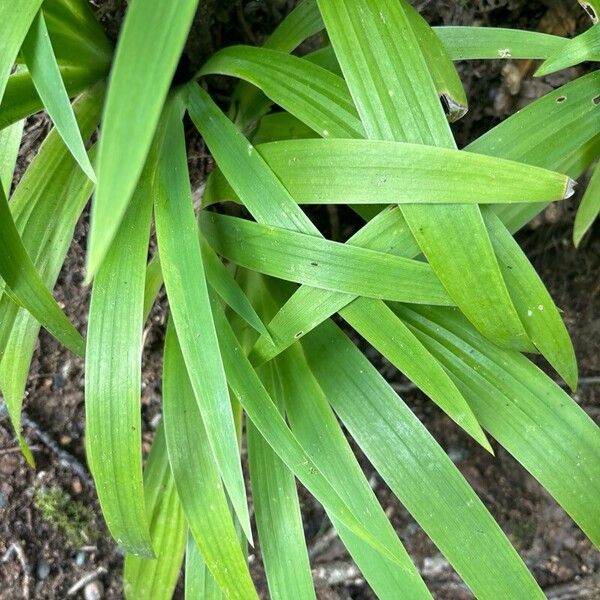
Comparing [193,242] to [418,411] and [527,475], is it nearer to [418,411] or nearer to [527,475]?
[418,411]

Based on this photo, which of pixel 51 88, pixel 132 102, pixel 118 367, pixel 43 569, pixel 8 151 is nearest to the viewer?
pixel 132 102

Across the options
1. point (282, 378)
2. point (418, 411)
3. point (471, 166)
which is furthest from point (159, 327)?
point (471, 166)

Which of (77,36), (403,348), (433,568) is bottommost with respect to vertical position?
(433,568)

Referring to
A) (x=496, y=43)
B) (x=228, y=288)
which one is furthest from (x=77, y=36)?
(x=496, y=43)

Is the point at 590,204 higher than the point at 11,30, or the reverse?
the point at 11,30

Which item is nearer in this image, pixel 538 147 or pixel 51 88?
pixel 51 88

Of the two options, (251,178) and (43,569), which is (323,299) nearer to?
(251,178)
